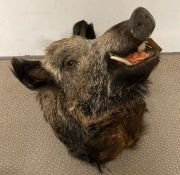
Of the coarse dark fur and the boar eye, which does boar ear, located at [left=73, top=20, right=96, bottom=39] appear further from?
the boar eye

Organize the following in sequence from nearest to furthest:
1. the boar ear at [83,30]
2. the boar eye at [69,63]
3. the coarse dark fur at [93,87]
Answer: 1. the coarse dark fur at [93,87]
2. the boar eye at [69,63]
3. the boar ear at [83,30]

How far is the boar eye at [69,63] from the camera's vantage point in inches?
60.2

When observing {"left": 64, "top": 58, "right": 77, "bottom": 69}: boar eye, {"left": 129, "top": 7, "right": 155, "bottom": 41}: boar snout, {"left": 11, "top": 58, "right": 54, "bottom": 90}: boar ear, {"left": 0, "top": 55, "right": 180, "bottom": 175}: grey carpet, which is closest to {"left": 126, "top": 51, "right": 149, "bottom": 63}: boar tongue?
{"left": 129, "top": 7, "right": 155, "bottom": 41}: boar snout

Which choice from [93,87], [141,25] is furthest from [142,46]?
[93,87]

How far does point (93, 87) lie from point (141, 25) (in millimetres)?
359

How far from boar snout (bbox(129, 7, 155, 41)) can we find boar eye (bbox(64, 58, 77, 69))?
32 cm

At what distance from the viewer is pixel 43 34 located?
2.12m

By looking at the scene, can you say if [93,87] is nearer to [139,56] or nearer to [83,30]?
[139,56]

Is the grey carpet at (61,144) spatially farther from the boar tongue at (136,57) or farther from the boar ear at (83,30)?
the boar tongue at (136,57)

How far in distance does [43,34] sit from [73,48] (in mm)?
621

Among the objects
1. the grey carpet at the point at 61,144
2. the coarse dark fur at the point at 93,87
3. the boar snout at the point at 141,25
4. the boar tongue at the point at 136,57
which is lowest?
the grey carpet at the point at 61,144

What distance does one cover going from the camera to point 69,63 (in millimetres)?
1537

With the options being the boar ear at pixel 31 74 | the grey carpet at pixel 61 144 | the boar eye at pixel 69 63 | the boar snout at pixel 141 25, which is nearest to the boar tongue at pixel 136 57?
the boar snout at pixel 141 25

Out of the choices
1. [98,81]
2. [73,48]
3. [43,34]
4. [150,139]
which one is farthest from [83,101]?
[43,34]
